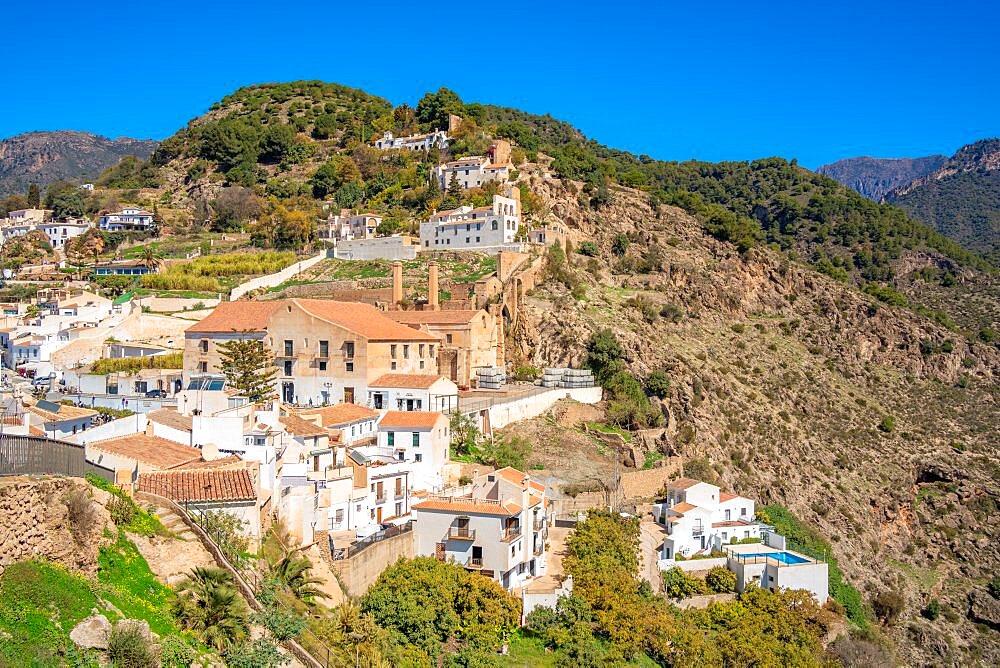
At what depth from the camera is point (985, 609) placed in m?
44.0

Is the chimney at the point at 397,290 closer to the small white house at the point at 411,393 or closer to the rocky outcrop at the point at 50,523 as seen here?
the small white house at the point at 411,393

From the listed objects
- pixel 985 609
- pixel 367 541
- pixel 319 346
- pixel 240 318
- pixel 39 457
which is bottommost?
pixel 985 609

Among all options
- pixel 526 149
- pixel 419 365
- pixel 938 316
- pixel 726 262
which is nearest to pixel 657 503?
pixel 419 365

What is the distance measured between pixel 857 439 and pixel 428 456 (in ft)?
114

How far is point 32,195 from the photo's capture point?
80875 mm

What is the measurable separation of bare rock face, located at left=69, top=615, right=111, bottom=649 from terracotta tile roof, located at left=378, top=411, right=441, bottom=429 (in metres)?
17.3

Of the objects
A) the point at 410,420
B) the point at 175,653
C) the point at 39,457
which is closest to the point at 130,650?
the point at 175,653

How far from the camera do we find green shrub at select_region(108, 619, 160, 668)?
1078cm

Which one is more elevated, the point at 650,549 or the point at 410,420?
the point at 410,420

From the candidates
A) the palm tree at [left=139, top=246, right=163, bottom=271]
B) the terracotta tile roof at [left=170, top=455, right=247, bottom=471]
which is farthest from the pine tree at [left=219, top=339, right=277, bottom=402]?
the palm tree at [left=139, top=246, right=163, bottom=271]

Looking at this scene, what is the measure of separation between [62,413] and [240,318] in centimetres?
1414

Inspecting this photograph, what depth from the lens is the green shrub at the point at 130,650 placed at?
10.8 m

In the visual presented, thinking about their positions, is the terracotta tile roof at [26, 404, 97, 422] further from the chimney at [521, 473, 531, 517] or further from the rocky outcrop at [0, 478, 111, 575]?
the chimney at [521, 473, 531, 517]

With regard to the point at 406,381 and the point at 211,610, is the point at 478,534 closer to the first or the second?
the point at 406,381
